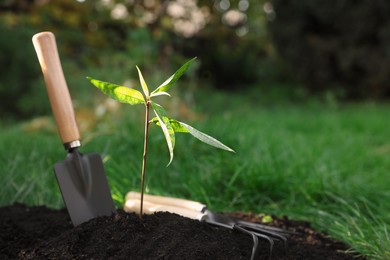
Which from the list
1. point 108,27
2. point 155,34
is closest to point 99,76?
point 155,34

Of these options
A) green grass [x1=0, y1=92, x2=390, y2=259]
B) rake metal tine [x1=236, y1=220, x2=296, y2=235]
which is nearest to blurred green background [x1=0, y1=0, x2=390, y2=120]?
green grass [x1=0, y1=92, x2=390, y2=259]

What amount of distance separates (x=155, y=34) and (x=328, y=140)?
371 centimetres

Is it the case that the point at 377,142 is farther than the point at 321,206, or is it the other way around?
the point at 377,142

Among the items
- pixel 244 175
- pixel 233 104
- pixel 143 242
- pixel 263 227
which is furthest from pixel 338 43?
pixel 143 242

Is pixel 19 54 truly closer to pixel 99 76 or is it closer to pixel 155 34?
pixel 99 76

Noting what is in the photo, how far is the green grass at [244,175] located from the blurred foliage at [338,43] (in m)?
2.94

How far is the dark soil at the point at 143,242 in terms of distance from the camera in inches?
55.0

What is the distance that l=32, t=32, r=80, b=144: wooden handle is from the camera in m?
1.74

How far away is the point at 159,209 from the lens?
1.74 meters

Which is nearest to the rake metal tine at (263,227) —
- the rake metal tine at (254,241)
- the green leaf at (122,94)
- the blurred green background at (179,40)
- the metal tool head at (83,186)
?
the rake metal tine at (254,241)

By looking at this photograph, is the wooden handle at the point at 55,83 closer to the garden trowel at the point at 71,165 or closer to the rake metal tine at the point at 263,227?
the garden trowel at the point at 71,165

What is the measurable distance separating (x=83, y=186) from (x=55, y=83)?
356 mm

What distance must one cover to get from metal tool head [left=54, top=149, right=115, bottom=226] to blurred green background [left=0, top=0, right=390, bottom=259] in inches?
21.7

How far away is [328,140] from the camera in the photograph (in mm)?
4180
